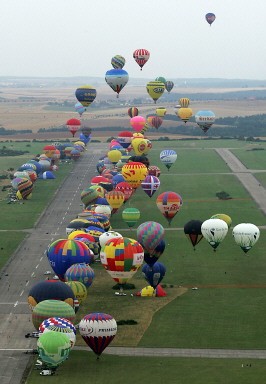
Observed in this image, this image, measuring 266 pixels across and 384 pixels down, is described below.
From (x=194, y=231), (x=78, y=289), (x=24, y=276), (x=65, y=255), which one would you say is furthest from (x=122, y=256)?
(x=194, y=231)

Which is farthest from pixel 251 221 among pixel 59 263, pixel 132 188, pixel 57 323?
pixel 57 323

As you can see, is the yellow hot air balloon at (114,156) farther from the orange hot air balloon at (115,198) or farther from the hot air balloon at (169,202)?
the hot air balloon at (169,202)

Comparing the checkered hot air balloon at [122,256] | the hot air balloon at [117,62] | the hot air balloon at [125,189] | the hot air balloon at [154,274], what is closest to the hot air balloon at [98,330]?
the checkered hot air balloon at [122,256]

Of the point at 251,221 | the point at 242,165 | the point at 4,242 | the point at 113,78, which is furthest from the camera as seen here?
the point at 242,165

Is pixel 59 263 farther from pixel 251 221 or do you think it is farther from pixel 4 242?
pixel 251 221

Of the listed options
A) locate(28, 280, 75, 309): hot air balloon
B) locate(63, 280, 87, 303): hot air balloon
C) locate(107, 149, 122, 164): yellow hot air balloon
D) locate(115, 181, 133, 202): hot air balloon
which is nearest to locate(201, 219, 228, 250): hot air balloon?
locate(63, 280, 87, 303): hot air balloon

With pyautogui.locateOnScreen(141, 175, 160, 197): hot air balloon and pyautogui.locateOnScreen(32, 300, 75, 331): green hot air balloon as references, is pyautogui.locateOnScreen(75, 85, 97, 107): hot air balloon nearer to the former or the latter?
pyautogui.locateOnScreen(141, 175, 160, 197): hot air balloon
